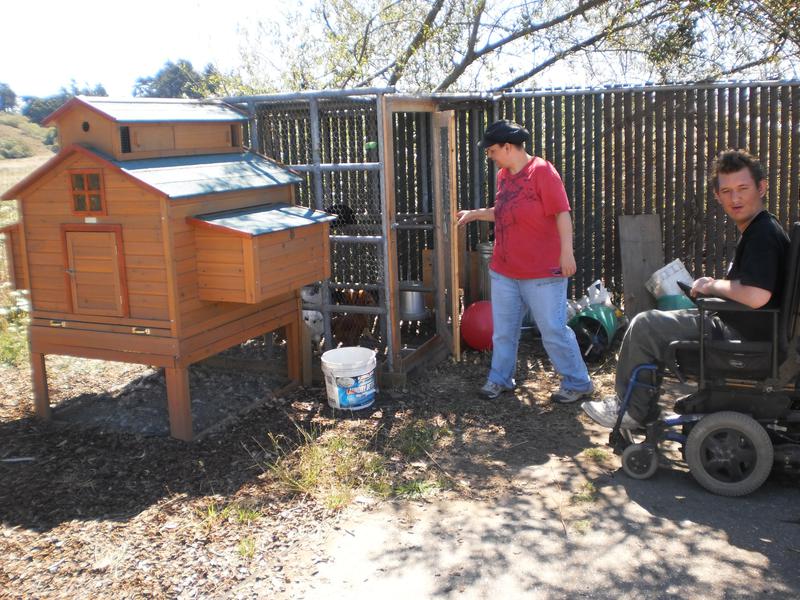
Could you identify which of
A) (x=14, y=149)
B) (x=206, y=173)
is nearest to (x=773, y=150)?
(x=206, y=173)

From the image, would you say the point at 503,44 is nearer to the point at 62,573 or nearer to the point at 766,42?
the point at 766,42

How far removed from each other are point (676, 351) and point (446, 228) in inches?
116

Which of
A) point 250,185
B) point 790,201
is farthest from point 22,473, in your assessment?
point 790,201

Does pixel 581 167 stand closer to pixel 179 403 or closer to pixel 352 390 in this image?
pixel 352 390

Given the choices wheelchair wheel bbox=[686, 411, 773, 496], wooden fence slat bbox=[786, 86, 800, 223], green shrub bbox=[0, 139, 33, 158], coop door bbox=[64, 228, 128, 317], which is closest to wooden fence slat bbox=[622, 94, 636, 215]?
wooden fence slat bbox=[786, 86, 800, 223]

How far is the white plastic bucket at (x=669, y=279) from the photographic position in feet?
23.8

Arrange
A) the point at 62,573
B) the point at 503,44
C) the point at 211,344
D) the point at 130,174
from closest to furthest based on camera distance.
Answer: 1. the point at 62,573
2. the point at 130,174
3. the point at 211,344
4. the point at 503,44

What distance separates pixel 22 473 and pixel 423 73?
9.06 meters

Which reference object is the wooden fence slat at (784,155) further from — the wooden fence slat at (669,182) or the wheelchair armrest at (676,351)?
the wheelchair armrest at (676,351)

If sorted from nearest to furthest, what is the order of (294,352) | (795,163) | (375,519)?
(375,519), (294,352), (795,163)

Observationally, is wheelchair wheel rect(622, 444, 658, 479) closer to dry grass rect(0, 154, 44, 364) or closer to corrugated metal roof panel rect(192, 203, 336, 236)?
corrugated metal roof panel rect(192, 203, 336, 236)

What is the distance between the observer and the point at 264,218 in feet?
17.5

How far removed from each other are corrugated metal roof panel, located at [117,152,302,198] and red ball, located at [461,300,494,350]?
2.09 m

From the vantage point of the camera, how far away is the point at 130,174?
15.6 feet
